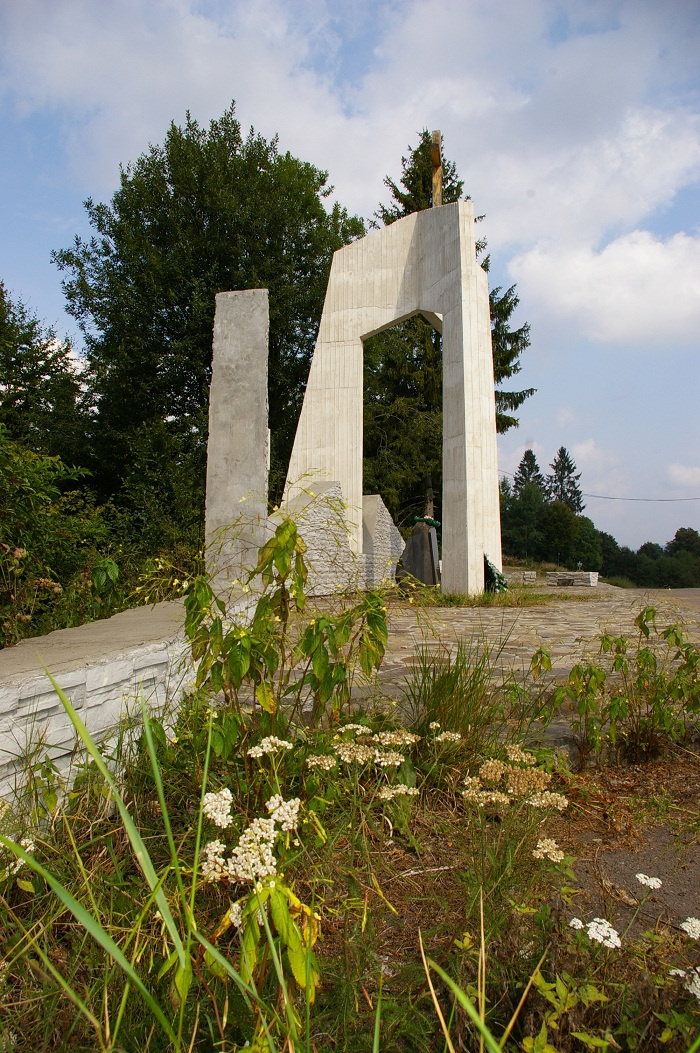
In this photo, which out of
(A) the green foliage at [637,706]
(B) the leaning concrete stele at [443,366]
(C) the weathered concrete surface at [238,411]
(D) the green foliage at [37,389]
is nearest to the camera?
(A) the green foliage at [637,706]

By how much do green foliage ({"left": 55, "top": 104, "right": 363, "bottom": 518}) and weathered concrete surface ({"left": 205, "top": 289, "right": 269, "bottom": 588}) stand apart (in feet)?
33.3

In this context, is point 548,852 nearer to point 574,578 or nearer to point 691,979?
point 691,979

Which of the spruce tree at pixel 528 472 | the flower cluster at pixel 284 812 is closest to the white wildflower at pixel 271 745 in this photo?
the flower cluster at pixel 284 812

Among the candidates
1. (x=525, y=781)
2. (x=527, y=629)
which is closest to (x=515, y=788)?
(x=525, y=781)

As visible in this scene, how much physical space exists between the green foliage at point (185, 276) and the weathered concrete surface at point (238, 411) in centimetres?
1014

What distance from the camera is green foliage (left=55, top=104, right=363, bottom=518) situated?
16750 mm

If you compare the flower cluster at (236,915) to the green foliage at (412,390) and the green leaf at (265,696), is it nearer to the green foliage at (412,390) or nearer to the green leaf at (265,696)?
the green leaf at (265,696)

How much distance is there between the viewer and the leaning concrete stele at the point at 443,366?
1000 cm

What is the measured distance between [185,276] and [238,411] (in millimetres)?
12940

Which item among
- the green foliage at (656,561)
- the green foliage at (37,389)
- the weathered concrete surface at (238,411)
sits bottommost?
the green foliage at (656,561)

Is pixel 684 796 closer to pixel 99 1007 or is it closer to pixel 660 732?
pixel 660 732

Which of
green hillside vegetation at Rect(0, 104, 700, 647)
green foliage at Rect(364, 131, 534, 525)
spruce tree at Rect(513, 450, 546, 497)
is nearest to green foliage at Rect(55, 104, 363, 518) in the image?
green hillside vegetation at Rect(0, 104, 700, 647)

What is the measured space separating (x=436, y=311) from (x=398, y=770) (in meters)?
9.62

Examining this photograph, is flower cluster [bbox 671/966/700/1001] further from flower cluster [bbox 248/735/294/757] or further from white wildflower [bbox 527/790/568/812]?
flower cluster [bbox 248/735/294/757]
